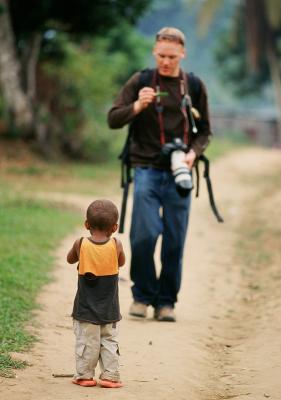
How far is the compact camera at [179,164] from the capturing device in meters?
6.34

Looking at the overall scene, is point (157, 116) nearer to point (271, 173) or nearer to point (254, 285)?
point (254, 285)

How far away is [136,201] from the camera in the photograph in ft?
21.9

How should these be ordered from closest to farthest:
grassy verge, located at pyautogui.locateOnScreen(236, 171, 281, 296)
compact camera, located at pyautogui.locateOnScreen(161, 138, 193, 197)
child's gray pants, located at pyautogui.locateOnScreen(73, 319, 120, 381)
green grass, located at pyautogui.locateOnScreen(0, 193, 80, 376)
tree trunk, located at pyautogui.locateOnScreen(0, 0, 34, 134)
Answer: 1. child's gray pants, located at pyautogui.locateOnScreen(73, 319, 120, 381)
2. green grass, located at pyautogui.locateOnScreen(0, 193, 80, 376)
3. compact camera, located at pyautogui.locateOnScreen(161, 138, 193, 197)
4. grassy verge, located at pyautogui.locateOnScreen(236, 171, 281, 296)
5. tree trunk, located at pyautogui.locateOnScreen(0, 0, 34, 134)

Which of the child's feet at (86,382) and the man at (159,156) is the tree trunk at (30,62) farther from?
the child's feet at (86,382)

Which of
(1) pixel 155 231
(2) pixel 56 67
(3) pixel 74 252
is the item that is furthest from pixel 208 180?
(2) pixel 56 67

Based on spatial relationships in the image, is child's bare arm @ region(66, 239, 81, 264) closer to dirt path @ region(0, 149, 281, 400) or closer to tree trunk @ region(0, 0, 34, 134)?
dirt path @ region(0, 149, 281, 400)

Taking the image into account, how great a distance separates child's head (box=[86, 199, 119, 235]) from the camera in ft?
15.9

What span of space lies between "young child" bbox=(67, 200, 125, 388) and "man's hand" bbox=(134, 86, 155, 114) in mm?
1659

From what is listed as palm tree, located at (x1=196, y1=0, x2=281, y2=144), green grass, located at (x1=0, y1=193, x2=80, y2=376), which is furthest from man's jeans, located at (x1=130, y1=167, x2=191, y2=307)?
palm tree, located at (x1=196, y1=0, x2=281, y2=144)

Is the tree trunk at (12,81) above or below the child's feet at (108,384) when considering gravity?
above

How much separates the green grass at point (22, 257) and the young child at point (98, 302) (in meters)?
0.50

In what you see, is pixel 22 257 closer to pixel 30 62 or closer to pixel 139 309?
pixel 139 309

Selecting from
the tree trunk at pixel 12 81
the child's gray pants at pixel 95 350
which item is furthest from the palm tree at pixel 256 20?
the child's gray pants at pixel 95 350

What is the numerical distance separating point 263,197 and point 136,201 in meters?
10.9
